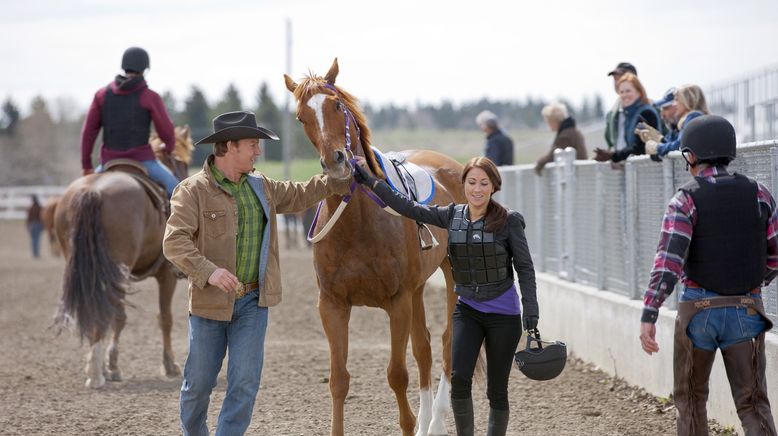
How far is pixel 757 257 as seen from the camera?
516 cm

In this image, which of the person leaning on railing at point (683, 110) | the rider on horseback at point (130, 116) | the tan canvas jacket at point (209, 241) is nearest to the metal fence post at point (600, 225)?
the person leaning on railing at point (683, 110)

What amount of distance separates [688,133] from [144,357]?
8.38m

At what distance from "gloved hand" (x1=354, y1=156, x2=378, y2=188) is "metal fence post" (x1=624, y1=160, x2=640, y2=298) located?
11.0 ft

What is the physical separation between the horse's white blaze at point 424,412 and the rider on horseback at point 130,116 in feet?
14.8

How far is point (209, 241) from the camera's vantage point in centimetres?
578

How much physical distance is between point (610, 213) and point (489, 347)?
4.69 m

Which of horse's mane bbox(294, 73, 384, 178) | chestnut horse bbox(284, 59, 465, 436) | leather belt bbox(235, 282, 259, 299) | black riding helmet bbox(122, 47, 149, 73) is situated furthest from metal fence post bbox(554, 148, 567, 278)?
leather belt bbox(235, 282, 259, 299)

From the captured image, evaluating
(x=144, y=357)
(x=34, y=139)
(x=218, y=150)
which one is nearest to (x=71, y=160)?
(x=34, y=139)

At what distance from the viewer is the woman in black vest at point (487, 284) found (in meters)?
6.07

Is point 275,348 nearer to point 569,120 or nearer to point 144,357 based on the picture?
point 144,357

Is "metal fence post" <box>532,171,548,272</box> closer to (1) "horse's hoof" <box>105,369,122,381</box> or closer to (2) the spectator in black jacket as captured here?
(2) the spectator in black jacket

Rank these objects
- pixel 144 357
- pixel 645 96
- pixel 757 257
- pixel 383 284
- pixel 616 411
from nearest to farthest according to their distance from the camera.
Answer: pixel 757 257 → pixel 383 284 → pixel 616 411 → pixel 645 96 → pixel 144 357

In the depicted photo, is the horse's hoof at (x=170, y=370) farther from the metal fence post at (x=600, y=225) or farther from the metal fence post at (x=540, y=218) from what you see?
the metal fence post at (x=540, y=218)

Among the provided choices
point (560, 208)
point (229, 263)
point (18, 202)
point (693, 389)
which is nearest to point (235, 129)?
point (229, 263)
